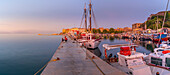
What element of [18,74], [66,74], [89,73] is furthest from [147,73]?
[18,74]

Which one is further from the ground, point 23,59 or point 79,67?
point 79,67

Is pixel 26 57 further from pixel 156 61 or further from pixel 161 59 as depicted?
pixel 161 59

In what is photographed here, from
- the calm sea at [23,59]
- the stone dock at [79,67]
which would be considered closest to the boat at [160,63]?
the stone dock at [79,67]

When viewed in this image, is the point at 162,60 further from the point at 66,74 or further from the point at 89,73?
the point at 66,74

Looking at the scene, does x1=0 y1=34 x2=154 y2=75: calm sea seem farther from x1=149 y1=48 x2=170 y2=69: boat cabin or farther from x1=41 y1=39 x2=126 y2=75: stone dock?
x1=149 y1=48 x2=170 y2=69: boat cabin

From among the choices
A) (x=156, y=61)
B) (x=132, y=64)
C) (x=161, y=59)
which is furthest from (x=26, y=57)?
(x=161, y=59)

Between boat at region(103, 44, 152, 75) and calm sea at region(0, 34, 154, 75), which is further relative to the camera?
calm sea at region(0, 34, 154, 75)

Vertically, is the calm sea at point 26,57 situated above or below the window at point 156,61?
below

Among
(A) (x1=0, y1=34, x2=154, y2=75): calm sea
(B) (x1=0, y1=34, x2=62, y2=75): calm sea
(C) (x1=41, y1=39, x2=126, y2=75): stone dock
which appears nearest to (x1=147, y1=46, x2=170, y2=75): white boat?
(C) (x1=41, y1=39, x2=126, y2=75): stone dock

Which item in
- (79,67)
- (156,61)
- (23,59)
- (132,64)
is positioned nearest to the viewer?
(79,67)

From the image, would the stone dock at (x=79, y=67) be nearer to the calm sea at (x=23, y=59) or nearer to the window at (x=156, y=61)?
the window at (x=156, y=61)

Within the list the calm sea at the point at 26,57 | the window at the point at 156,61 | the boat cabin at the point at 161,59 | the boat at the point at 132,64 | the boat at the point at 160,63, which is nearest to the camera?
the boat at the point at 132,64

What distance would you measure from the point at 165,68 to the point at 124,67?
16.7ft

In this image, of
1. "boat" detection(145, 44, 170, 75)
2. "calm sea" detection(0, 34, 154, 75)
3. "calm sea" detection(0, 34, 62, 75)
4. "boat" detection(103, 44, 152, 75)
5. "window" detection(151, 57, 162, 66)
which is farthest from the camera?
"calm sea" detection(0, 34, 154, 75)
